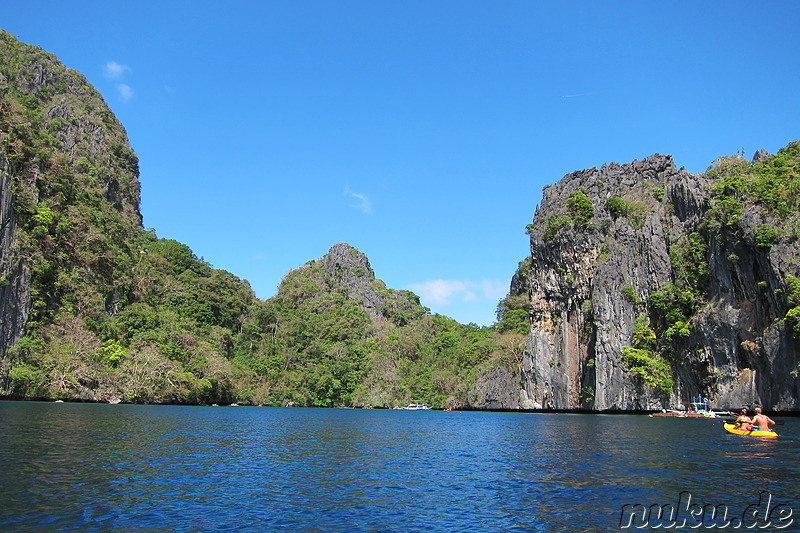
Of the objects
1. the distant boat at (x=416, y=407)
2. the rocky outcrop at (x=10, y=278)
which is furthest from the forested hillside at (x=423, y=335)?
the distant boat at (x=416, y=407)

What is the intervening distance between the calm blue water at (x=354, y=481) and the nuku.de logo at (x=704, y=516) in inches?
11.4

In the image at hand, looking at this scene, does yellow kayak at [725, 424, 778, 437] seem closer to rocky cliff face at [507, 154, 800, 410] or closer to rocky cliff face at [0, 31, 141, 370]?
rocky cliff face at [507, 154, 800, 410]

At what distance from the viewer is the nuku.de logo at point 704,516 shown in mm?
11930

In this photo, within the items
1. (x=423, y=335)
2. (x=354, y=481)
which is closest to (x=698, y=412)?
(x=354, y=481)

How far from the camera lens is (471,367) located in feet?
307

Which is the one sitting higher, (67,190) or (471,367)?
(67,190)

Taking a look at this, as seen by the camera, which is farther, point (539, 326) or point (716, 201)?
point (539, 326)

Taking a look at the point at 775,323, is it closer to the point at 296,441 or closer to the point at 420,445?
the point at 420,445

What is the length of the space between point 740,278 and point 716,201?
28.7ft

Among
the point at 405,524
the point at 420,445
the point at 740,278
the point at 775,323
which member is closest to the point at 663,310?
the point at 740,278

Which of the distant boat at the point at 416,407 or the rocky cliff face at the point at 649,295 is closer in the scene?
the rocky cliff face at the point at 649,295

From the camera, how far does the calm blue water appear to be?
39.6 ft

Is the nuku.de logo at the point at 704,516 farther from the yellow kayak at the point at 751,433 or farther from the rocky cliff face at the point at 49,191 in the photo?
the rocky cliff face at the point at 49,191

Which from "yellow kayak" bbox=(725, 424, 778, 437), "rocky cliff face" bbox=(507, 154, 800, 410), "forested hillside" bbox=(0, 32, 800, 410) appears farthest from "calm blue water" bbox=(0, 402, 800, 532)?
"forested hillside" bbox=(0, 32, 800, 410)
